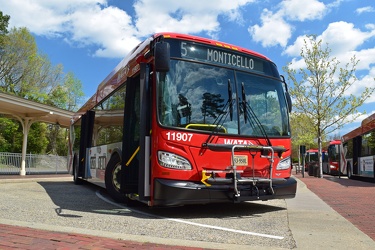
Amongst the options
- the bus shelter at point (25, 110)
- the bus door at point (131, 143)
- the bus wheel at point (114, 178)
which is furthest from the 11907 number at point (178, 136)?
the bus shelter at point (25, 110)

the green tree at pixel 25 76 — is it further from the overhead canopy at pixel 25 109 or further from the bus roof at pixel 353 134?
the bus roof at pixel 353 134

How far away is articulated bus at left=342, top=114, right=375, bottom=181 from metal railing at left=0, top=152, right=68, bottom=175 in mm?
19815

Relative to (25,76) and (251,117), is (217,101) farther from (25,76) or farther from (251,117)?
(25,76)

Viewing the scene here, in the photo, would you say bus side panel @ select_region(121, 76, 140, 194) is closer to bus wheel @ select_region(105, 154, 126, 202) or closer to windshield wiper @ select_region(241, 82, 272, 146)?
bus wheel @ select_region(105, 154, 126, 202)

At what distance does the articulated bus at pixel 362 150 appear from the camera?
1990 cm

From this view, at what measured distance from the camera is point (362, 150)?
2216 centimetres

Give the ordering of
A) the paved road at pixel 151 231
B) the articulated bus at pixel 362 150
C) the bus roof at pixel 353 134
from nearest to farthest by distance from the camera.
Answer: the paved road at pixel 151 231
the articulated bus at pixel 362 150
the bus roof at pixel 353 134

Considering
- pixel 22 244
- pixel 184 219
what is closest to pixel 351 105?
pixel 184 219

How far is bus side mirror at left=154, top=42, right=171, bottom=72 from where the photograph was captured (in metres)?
6.05

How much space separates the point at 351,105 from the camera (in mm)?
24391

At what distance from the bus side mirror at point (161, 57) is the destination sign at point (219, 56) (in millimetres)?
587

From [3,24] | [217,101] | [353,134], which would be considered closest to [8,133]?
[3,24]

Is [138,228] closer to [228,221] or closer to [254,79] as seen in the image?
[228,221]

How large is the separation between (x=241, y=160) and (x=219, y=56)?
6.80 feet
